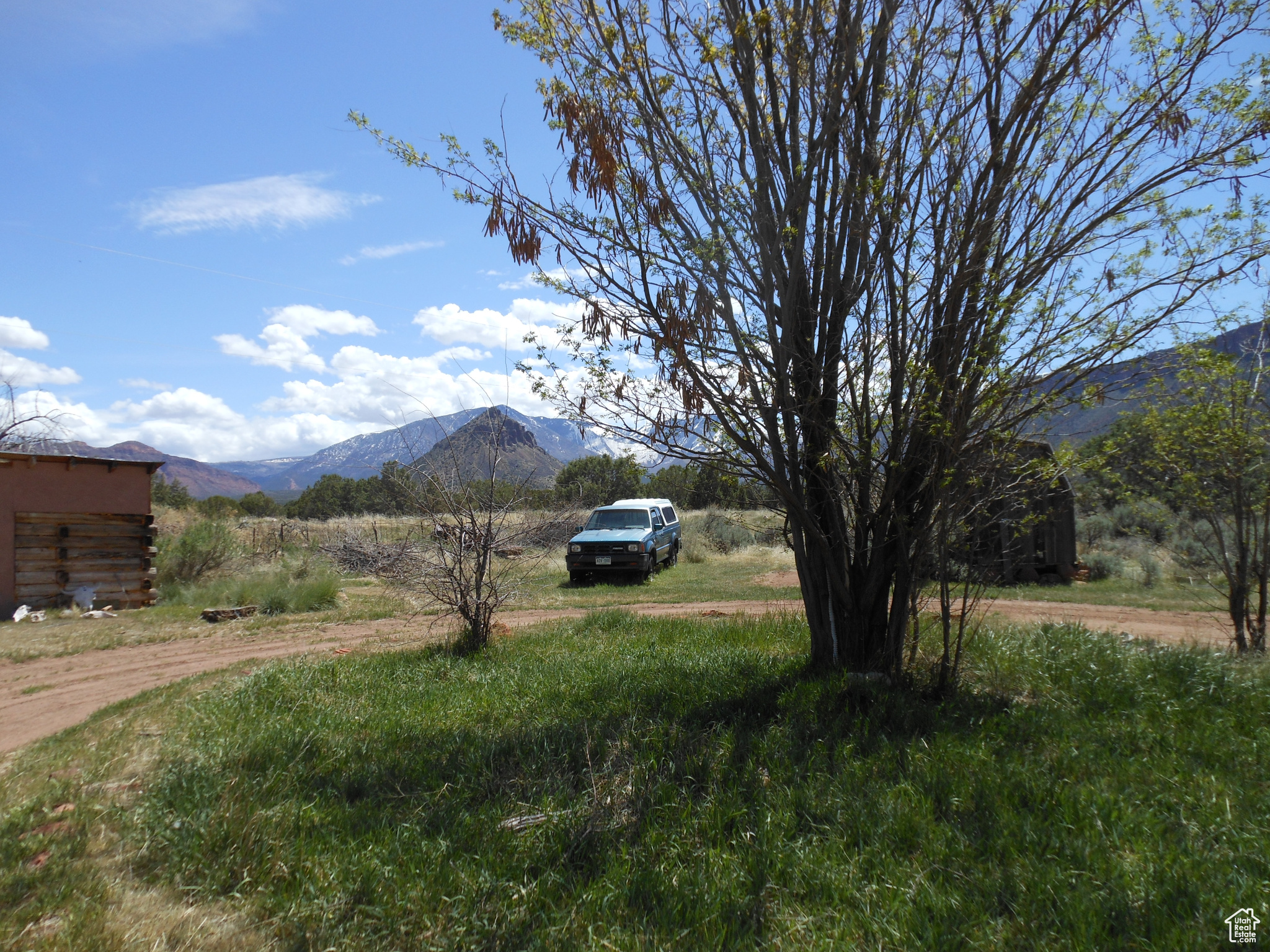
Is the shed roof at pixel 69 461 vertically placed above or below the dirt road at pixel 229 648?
above

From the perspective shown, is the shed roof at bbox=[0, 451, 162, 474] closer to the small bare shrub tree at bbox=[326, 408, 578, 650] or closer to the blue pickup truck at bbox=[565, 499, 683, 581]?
the blue pickup truck at bbox=[565, 499, 683, 581]

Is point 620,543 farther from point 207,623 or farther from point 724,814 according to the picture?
point 724,814

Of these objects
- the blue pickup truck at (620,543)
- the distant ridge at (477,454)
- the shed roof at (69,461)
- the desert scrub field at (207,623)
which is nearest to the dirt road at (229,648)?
the desert scrub field at (207,623)

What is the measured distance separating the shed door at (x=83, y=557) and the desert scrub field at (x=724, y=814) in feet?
35.1

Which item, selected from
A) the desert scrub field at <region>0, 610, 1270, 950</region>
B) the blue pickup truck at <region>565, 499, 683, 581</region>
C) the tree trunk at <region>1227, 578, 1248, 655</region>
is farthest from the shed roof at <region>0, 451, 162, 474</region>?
the tree trunk at <region>1227, 578, 1248, 655</region>

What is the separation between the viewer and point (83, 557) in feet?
46.2

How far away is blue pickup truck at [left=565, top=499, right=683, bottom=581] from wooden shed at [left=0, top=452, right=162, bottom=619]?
891 cm

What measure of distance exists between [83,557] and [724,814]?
1537cm

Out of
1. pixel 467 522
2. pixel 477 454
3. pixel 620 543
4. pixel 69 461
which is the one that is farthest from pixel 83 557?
pixel 477 454

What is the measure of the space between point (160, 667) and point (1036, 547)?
15.9 metres

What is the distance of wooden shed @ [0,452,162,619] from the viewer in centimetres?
1330

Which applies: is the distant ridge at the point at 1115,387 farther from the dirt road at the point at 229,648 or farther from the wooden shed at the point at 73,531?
the wooden shed at the point at 73,531

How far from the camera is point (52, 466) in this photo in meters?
13.9

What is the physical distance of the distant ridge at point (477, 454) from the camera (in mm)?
→ 7496
